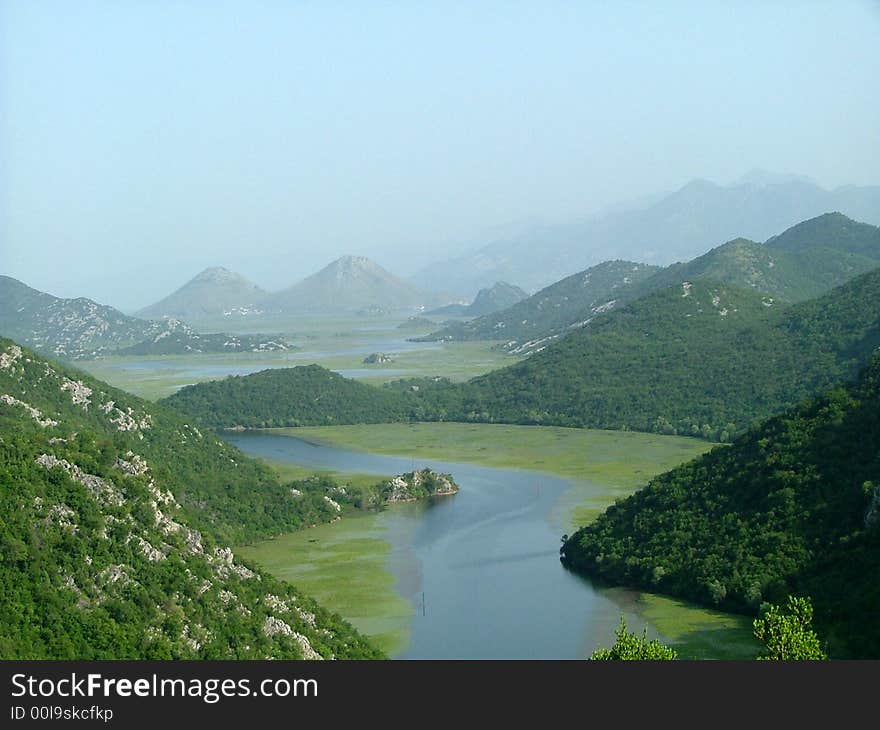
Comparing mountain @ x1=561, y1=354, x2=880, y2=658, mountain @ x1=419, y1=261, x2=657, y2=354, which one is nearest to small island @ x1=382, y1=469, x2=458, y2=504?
mountain @ x1=561, y1=354, x2=880, y2=658

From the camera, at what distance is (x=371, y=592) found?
3472 cm

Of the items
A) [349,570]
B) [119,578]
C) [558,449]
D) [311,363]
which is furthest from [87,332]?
Answer: [119,578]

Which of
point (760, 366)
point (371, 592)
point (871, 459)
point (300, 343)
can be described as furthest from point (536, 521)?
point (300, 343)

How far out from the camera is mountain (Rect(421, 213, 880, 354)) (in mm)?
108000

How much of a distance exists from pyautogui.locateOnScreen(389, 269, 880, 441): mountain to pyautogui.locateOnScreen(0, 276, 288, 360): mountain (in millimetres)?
61683

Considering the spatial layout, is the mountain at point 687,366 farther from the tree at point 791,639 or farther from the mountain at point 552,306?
the mountain at point 552,306

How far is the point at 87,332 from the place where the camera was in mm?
155125

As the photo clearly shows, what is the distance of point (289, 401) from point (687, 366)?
2582 centimetres

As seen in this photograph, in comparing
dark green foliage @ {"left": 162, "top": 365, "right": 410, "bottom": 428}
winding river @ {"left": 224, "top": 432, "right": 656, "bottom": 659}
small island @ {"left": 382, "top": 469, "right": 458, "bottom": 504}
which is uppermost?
dark green foliage @ {"left": 162, "top": 365, "right": 410, "bottom": 428}

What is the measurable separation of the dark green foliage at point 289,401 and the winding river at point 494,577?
2351 cm

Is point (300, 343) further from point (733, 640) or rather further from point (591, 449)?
point (733, 640)

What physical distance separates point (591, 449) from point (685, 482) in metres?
22.6

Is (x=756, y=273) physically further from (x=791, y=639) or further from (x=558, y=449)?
(x=791, y=639)

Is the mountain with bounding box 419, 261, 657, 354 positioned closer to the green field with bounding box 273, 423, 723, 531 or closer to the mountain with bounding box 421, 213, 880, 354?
the mountain with bounding box 421, 213, 880, 354
